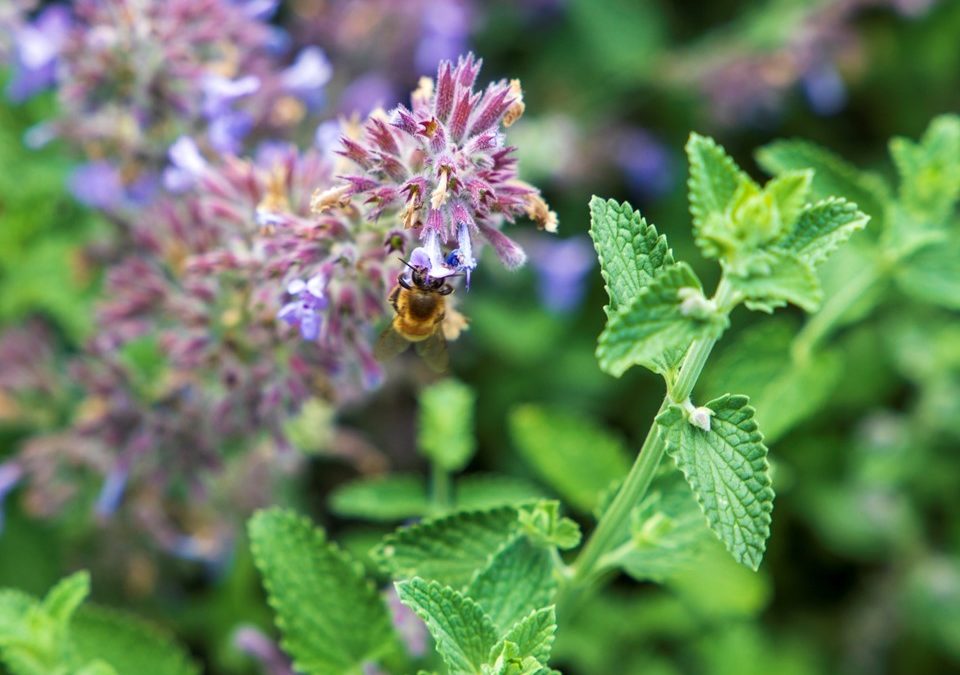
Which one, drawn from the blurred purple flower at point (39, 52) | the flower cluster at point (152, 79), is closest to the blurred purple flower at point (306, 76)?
the flower cluster at point (152, 79)

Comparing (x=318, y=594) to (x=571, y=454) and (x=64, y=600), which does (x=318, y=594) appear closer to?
(x=64, y=600)

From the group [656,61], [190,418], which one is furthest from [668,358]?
[656,61]

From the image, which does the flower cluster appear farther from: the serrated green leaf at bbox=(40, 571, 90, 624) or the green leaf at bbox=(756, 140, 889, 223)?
the green leaf at bbox=(756, 140, 889, 223)

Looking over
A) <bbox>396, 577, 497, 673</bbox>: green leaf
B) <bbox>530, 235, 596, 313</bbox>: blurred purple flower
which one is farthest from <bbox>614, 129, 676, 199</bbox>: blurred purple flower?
<bbox>396, 577, 497, 673</bbox>: green leaf

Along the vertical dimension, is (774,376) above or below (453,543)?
above

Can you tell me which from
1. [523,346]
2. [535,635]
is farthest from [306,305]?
[523,346]

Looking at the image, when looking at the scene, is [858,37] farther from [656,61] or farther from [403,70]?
[403,70]

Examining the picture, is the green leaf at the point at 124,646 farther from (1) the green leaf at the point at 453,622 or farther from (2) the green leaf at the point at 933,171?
(2) the green leaf at the point at 933,171
